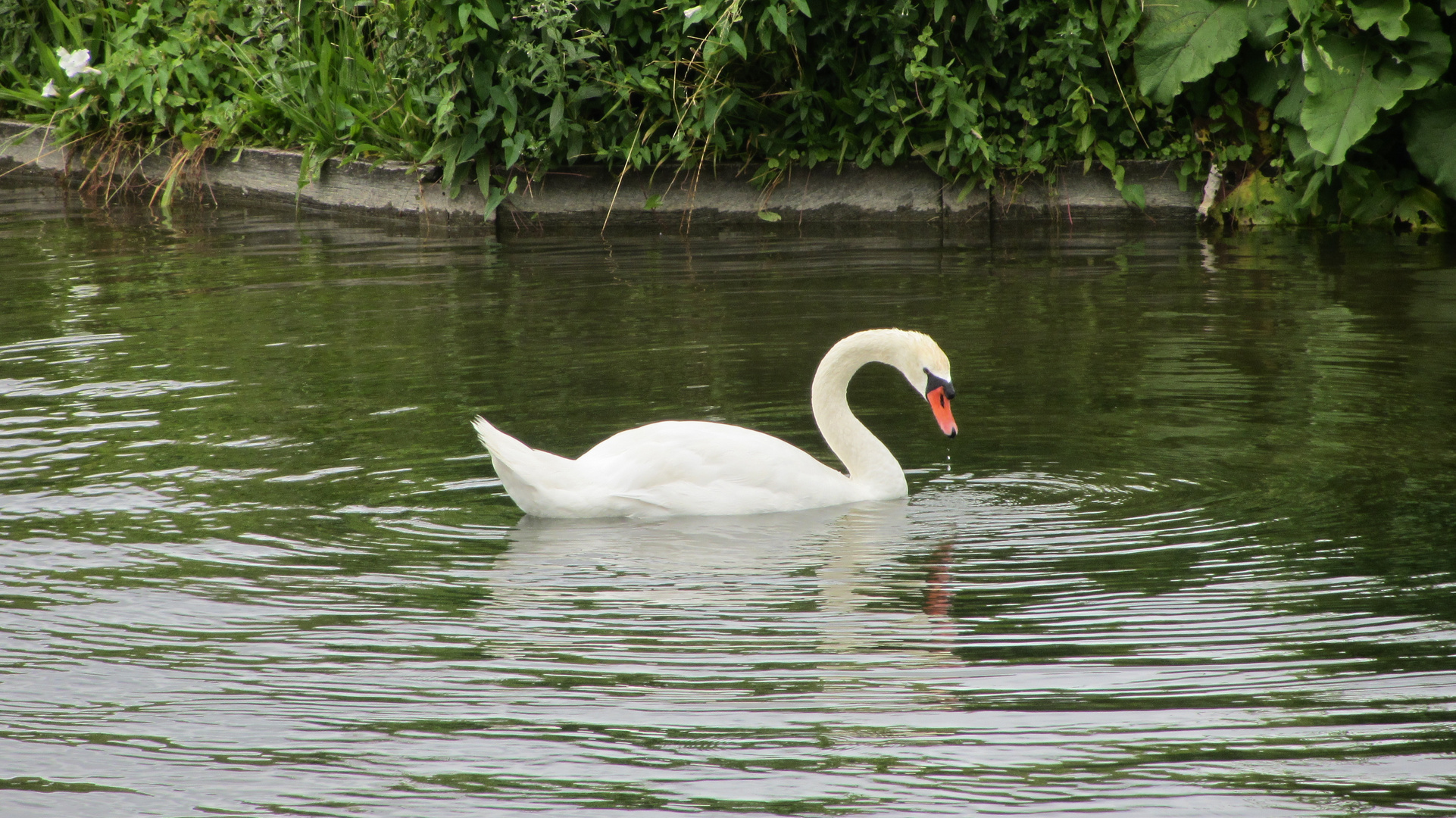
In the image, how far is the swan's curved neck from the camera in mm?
5129

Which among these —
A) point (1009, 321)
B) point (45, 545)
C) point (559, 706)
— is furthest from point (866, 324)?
point (559, 706)

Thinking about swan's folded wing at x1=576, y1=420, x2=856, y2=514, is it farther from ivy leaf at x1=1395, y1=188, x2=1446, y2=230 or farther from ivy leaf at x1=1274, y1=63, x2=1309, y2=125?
ivy leaf at x1=1395, y1=188, x2=1446, y2=230

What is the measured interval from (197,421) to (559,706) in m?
3.14

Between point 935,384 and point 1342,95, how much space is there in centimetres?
488

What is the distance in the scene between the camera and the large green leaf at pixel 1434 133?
9023mm

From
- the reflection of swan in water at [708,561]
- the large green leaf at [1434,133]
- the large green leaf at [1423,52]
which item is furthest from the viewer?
the large green leaf at [1434,133]

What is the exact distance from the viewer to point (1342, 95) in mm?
8953

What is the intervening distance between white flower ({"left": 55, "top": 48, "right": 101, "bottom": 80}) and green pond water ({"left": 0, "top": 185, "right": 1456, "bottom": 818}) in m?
4.63

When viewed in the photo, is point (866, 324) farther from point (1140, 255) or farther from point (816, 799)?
point (816, 799)

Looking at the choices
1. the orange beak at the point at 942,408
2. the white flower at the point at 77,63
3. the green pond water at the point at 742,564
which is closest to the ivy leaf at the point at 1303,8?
the green pond water at the point at 742,564

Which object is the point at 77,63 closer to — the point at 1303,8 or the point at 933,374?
the point at 1303,8

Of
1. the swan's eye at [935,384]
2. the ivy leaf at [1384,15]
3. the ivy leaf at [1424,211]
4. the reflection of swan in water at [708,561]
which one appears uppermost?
the ivy leaf at [1384,15]

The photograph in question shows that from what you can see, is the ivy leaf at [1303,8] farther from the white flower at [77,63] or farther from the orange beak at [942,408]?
the white flower at [77,63]

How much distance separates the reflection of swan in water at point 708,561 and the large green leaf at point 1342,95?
194 inches
